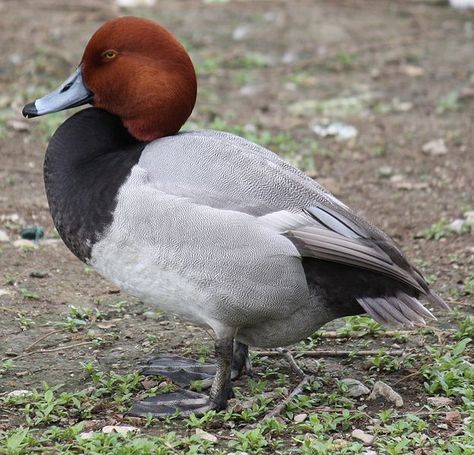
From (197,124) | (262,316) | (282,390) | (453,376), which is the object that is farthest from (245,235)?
(197,124)

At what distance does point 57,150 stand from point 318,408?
1405mm

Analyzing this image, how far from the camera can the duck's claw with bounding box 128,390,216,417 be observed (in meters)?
3.71

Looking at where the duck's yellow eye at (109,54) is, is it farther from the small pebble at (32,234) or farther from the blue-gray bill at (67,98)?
the small pebble at (32,234)

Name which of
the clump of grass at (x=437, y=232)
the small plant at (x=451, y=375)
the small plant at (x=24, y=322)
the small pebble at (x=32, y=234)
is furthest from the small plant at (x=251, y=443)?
the clump of grass at (x=437, y=232)

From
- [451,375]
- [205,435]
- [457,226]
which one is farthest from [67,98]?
[457,226]

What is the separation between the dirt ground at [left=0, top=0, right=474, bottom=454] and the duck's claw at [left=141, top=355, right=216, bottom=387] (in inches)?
5.0

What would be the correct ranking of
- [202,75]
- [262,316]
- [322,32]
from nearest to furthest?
Answer: [262,316] < [202,75] < [322,32]

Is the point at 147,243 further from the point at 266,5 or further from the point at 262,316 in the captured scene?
the point at 266,5

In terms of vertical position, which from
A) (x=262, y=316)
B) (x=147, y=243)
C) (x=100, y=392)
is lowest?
(x=100, y=392)

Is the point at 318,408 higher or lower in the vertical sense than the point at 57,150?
lower

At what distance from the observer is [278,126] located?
24.7 feet

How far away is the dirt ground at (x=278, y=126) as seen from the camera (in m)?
4.48

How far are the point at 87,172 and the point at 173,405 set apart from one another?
0.93 m

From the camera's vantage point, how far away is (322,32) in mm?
9586
